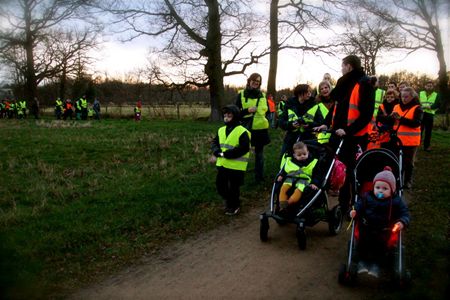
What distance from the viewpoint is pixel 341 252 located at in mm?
4977

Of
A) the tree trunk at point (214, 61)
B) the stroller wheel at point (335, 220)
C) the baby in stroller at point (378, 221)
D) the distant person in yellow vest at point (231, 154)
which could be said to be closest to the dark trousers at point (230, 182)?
the distant person in yellow vest at point (231, 154)

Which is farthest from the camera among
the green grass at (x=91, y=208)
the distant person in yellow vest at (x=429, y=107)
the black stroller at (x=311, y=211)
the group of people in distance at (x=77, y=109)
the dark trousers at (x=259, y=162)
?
the group of people in distance at (x=77, y=109)

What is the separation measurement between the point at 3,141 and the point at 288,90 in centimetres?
2017

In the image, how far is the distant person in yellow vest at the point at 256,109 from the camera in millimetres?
7477

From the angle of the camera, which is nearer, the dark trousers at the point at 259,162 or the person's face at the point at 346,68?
the person's face at the point at 346,68

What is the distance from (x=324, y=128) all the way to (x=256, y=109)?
1.99 meters

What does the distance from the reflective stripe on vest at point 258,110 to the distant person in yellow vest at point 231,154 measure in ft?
4.39

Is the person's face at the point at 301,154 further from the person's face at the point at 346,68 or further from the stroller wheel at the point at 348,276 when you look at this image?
the stroller wheel at the point at 348,276

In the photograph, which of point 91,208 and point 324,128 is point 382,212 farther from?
point 91,208

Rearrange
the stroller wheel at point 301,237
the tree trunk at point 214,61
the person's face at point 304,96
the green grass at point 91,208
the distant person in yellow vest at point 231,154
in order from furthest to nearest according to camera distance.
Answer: the tree trunk at point 214,61 → the person's face at point 304,96 → the distant person in yellow vest at point 231,154 → the stroller wheel at point 301,237 → the green grass at point 91,208

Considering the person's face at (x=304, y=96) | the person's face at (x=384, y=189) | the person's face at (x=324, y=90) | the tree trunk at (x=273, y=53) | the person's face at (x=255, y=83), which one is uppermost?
the tree trunk at (x=273, y=53)

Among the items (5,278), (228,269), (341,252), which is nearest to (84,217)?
(228,269)

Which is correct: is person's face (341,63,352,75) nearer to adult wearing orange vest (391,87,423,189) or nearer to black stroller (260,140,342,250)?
black stroller (260,140,342,250)

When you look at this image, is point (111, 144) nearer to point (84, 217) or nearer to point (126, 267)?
point (84, 217)
